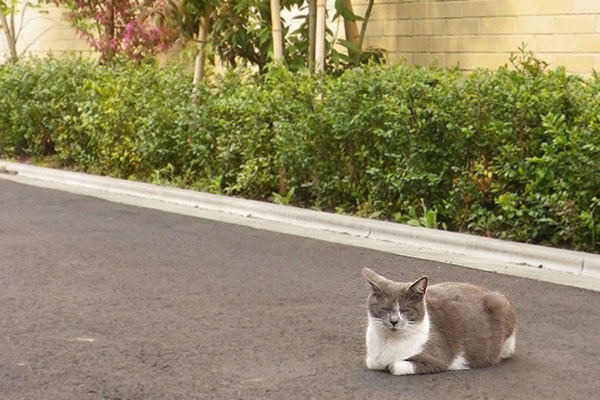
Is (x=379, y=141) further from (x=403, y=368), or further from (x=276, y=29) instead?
(x=403, y=368)

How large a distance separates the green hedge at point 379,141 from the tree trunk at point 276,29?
1.23 feet

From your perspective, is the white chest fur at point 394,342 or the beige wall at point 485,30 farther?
the beige wall at point 485,30

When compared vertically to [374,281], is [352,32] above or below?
above

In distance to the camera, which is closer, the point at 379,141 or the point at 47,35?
the point at 379,141

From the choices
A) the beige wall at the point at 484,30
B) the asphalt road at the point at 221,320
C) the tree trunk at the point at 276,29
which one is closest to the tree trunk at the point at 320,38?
the tree trunk at the point at 276,29

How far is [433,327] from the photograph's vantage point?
6.68 metres

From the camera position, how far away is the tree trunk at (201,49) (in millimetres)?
15831

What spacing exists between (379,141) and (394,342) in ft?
19.6

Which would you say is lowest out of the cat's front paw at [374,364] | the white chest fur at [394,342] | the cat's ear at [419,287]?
the cat's front paw at [374,364]

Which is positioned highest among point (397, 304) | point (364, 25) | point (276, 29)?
point (364, 25)

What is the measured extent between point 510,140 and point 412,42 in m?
5.40

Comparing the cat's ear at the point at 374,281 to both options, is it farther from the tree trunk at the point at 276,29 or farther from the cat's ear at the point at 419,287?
the tree trunk at the point at 276,29

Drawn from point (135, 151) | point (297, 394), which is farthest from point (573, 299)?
point (135, 151)

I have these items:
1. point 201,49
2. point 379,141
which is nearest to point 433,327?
point 379,141
